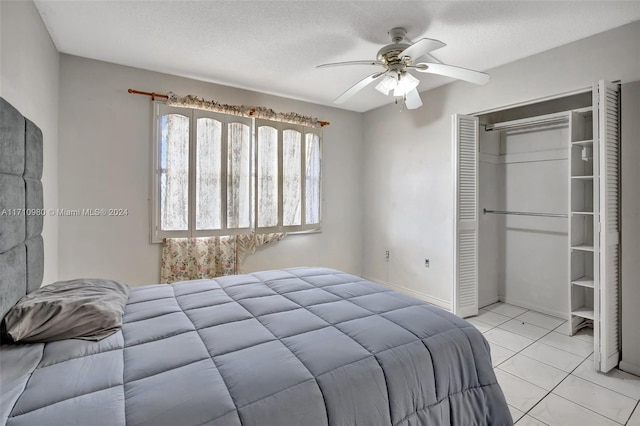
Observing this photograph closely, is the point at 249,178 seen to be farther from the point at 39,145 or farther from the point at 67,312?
the point at 67,312

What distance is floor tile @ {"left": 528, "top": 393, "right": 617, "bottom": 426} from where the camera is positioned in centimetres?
185

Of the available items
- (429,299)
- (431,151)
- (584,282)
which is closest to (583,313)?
(584,282)

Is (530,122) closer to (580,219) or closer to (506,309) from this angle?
(580,219)

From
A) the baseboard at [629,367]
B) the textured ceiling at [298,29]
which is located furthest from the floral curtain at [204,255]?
the baseboard at [629,367]

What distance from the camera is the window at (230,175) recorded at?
129 inches

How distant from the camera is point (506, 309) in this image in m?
3.71

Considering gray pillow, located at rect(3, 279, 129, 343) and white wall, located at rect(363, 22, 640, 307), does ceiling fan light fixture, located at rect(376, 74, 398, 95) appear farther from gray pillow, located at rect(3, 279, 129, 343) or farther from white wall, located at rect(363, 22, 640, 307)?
gray pillow, located at rect(3, 279, 129, 343)

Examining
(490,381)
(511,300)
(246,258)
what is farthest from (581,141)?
(246,258)

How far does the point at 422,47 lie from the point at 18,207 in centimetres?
248

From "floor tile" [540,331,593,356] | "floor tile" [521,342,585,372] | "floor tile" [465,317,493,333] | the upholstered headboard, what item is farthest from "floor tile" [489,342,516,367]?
the upholstered headboard

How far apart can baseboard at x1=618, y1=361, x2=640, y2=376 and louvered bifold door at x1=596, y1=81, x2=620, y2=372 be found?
39mm

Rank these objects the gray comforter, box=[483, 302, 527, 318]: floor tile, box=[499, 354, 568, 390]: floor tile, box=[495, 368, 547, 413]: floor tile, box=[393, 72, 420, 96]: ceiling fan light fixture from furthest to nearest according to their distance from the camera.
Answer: box=[483, 302, 527, 318]: floor tile < box=[393, 72, 420, 96]: ceiling fan light fixture < box=[499, 354, 568, 390]: floor tile < box=[495, 368, 547, 413]: floor tile < the gray comforter

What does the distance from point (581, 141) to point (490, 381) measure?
2450 mm

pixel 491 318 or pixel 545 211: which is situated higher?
pixel 545 211
